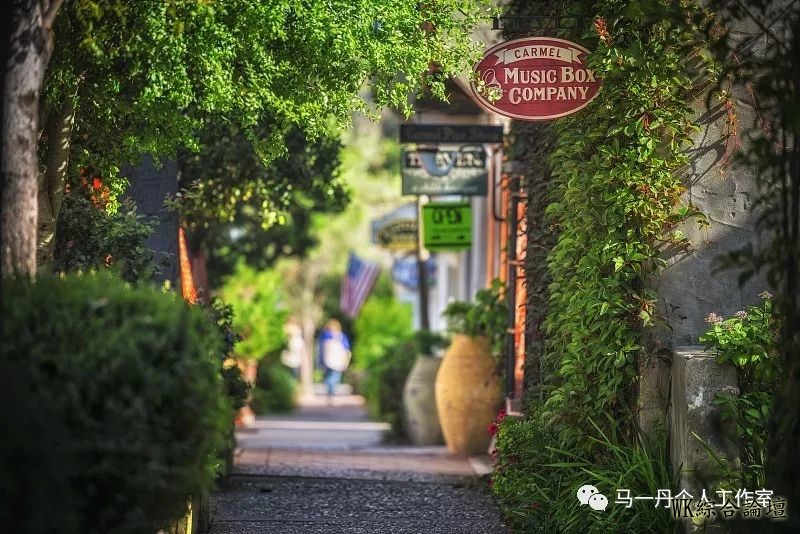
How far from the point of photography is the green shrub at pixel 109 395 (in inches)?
205

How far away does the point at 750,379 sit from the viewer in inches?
304

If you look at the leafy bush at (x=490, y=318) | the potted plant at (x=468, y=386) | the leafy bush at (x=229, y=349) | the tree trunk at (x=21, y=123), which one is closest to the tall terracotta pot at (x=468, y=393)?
the potted plant at (x=468, y=386)

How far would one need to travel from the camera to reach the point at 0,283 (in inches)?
221

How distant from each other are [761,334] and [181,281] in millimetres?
4248

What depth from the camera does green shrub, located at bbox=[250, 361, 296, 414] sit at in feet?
82.3

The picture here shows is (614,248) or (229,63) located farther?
(614,248)

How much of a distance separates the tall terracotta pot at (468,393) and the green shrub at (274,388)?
10704 mm

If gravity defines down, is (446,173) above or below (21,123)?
above

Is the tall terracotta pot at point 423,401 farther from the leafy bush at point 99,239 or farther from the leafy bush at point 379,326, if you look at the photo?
the leafy bush at point 379,326

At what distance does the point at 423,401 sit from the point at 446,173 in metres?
3.27

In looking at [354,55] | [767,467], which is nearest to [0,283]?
[354,55]

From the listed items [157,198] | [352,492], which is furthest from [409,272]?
[157,198]

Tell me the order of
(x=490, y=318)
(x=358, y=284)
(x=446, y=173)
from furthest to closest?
(x=358, y=284) < (x=446, y=173) < (x=490, y=318)

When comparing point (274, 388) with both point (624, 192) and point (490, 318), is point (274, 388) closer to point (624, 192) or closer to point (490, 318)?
point (490, 318)
